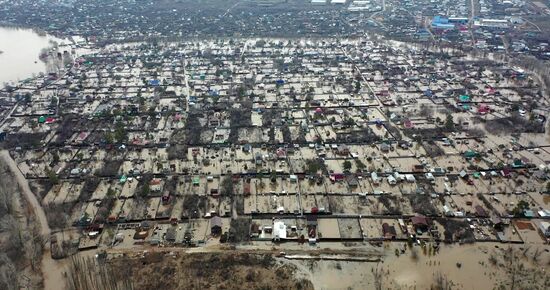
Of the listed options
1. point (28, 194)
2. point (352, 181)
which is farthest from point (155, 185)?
point (352, 181)

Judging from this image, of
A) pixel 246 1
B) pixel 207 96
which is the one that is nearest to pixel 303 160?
pixel 207 96

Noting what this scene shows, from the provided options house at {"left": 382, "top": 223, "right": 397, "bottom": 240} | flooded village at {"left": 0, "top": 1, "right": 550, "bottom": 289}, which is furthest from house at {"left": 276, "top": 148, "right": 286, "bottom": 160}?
house at {"left": 382, "top": 223, "right": 397, "bottom": 240}

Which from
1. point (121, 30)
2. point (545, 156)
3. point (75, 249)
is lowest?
point (545, 156)

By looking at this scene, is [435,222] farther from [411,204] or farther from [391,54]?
[391,54]

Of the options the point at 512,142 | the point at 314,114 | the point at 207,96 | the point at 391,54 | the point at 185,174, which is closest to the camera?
the point at 185,174

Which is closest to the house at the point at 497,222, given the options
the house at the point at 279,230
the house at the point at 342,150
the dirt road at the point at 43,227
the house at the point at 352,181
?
the house at the point at 352,181

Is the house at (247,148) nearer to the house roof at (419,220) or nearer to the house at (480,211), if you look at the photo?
the house roof at (419,220)
